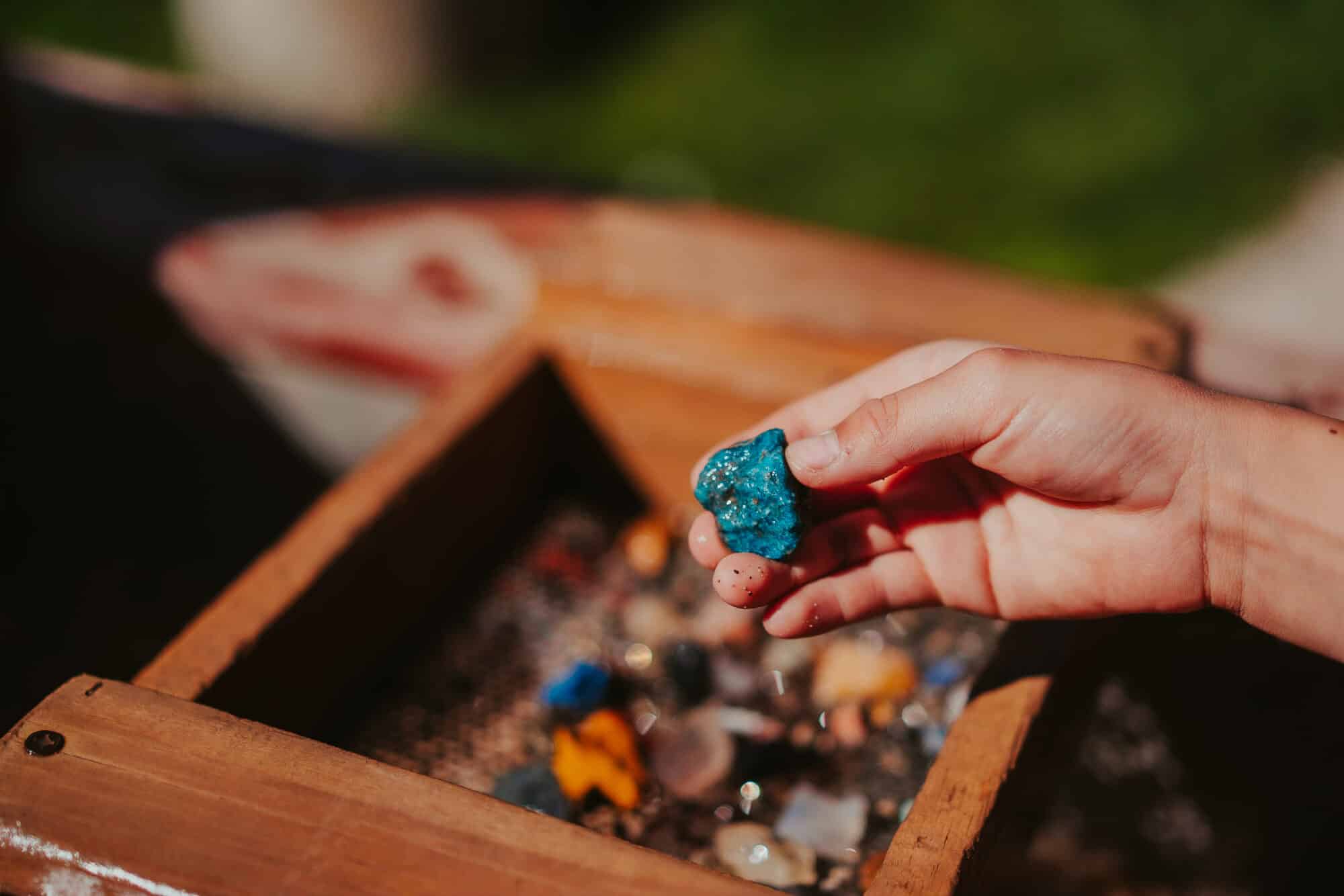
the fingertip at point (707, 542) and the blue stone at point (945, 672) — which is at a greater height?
the fingertip at point (707, 542)

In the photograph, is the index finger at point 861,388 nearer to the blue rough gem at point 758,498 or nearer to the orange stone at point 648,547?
the blue rough gem at point 758,498

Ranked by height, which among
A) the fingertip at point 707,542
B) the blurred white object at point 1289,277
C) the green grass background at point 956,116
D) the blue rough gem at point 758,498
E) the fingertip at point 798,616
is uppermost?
the blue rough gem at point 758,498

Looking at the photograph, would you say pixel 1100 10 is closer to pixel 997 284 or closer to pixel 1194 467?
pixel 997 284

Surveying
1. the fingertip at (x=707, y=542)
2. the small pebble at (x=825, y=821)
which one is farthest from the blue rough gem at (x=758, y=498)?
the small pebble at (x=825, y=821)

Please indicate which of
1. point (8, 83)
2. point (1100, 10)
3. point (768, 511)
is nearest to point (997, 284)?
point (768, 511)

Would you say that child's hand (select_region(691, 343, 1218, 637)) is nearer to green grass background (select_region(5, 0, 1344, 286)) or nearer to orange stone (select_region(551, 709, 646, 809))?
orange stone (select_region(551, 709, 646, 809))

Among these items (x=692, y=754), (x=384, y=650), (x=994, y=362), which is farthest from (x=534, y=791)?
(x=994, y=362)

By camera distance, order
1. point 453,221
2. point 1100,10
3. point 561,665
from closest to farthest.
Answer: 1. point 561,665
2. point 453,221
3. point 1100,10
